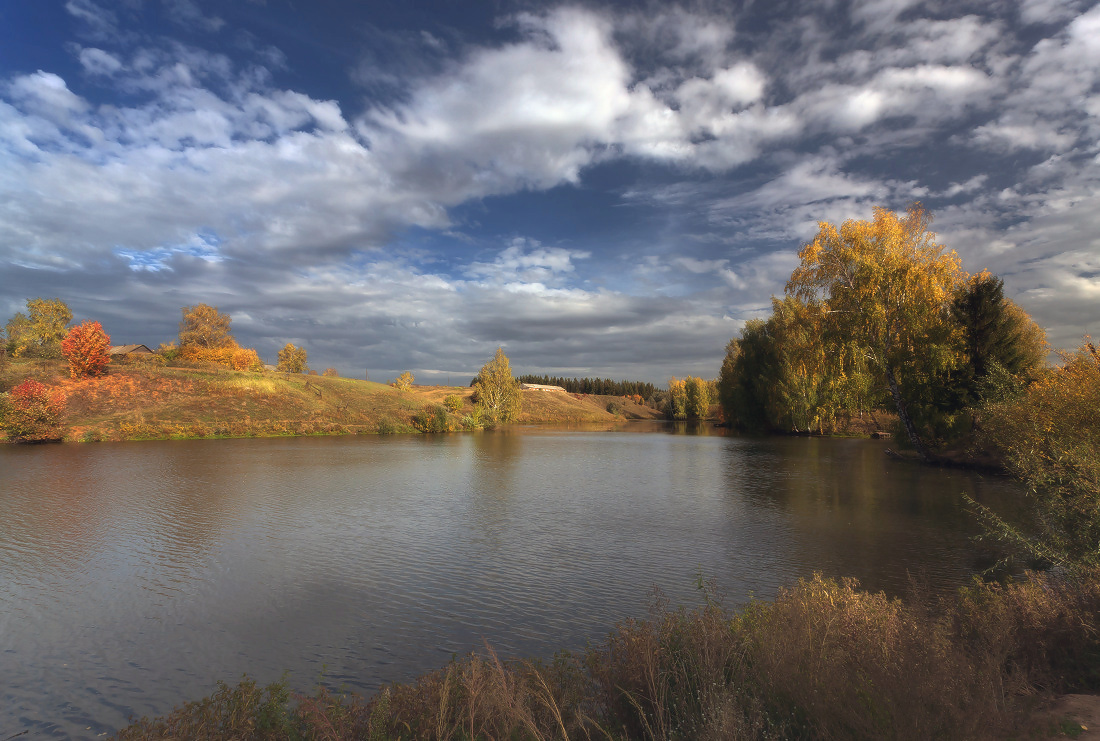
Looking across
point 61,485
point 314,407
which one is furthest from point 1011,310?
point 314,407

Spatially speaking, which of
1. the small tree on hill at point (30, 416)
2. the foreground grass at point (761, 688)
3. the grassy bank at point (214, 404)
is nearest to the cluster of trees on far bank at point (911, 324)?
the foreground grass at point (761, 688)

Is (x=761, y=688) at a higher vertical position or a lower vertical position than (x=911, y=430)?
lower

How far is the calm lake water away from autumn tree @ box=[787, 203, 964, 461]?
635cm

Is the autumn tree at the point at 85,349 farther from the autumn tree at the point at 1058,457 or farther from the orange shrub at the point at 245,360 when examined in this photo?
the autumn tree at the point at 1058,457

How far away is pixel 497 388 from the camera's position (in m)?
79.6

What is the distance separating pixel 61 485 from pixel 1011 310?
1819 inches

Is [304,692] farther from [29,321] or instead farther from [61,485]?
[29,321]

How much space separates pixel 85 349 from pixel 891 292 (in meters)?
68.0

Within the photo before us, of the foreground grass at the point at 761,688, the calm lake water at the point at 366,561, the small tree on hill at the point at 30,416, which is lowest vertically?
the calm lake water at the point at 366,561

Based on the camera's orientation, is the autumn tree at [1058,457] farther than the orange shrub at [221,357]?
No

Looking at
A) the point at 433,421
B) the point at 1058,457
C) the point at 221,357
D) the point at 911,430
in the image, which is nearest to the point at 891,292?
the point at 911,430

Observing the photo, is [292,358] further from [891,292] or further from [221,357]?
[891,292]

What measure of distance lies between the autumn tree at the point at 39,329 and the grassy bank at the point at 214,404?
4.87 metres

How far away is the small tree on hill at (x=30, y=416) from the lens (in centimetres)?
3841
